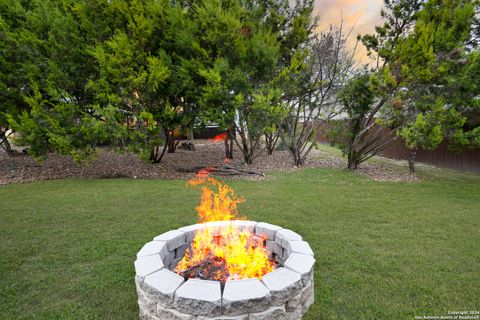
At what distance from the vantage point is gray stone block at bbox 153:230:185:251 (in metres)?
3.07

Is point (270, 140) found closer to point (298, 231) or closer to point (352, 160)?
point (352, 160)

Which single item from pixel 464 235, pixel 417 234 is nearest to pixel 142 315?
pixel 417 234

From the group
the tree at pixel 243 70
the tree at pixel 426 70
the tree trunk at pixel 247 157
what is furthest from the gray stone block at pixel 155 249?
the tree trunk at pixel 247 157

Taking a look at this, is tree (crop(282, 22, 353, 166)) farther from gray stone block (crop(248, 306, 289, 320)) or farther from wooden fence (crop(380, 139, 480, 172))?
gray stone block (crop(248, 306, 289, 320))

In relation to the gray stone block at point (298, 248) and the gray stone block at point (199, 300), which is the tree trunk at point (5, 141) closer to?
the gray stone block at point (199, 300)

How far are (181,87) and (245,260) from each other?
7195mm

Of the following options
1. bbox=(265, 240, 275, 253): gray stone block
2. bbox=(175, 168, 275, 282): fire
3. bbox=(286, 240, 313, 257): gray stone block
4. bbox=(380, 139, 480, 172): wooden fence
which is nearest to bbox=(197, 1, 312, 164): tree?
bbox=(175, 168, 275, 282): fire

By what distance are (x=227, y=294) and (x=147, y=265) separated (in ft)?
3.04

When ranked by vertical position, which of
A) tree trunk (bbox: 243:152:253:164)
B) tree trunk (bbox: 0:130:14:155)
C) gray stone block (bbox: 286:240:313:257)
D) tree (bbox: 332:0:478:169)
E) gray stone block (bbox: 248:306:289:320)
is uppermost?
tree (bbox: 332:0:478:169)

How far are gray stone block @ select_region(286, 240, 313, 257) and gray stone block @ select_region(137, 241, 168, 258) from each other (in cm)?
143

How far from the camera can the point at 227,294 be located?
6.78ft

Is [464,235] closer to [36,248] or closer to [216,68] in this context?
[36,248]

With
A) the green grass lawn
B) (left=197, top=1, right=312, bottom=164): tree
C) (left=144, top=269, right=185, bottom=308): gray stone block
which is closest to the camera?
(left=144, top=269, right=185, bottom=308): gray stone block

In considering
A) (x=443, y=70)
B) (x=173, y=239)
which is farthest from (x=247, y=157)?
(x=173, y=239)
